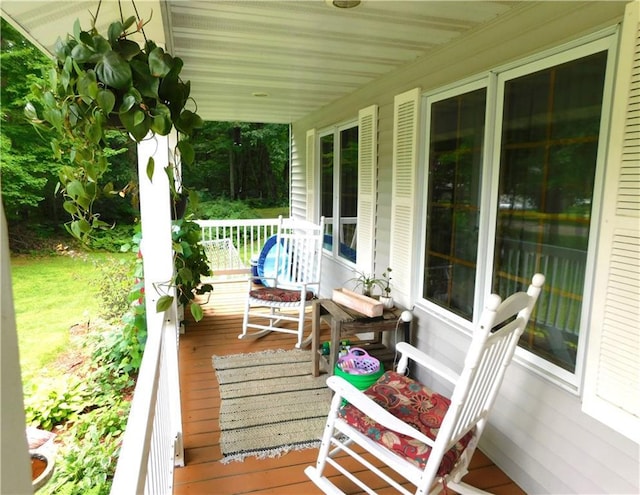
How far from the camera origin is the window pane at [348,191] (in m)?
4.18

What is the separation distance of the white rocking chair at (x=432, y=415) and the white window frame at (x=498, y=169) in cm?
29

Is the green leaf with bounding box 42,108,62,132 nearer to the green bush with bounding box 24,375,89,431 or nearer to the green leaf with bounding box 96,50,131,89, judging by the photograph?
the green leaf with bounding box 96,50,131,89

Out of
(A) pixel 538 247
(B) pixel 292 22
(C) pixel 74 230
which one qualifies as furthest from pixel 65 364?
(A) pixel 538 247

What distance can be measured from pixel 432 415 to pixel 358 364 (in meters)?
0.88

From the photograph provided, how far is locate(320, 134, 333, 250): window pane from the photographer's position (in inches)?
193

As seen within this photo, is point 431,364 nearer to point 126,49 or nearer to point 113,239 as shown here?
point 126,49

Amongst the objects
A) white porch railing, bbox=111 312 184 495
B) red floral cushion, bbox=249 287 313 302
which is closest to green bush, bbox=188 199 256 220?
red floral cushion, bbox=249 287 313 302

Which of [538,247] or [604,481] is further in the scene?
[538,247]

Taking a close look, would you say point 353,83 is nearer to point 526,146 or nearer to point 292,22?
point 292,22

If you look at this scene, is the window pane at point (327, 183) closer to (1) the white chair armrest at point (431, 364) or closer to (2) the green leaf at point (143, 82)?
(1) the white chair armrest at point (431, 364)

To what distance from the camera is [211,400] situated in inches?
110

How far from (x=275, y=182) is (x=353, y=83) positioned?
948 cm

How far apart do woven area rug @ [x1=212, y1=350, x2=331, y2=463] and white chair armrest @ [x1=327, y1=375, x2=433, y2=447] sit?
2.53 feet

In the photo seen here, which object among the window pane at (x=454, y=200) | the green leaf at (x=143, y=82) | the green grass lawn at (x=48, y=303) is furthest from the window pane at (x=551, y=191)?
the green grass lawn at (x=48, y=303)
